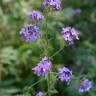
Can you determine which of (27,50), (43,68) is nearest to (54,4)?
(43,68)

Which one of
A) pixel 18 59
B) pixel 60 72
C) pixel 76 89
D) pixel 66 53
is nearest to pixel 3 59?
pixel 18 59

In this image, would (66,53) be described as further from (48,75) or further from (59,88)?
(48,75)

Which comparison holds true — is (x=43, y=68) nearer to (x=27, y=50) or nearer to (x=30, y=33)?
(x=30, y=33)

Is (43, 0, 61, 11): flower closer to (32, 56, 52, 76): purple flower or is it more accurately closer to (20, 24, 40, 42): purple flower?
(20, 24, 40, 42): purple flower

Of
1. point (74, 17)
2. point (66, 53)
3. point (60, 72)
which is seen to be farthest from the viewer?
point (74, 17)

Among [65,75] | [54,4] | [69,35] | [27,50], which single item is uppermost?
[27,50]

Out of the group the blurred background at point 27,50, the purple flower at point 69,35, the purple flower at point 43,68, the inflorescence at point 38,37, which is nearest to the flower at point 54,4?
the inflorescence at point 38,37

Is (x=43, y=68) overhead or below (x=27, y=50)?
below

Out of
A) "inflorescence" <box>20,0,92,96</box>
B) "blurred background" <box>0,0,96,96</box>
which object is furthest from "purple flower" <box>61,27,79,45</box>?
"blurred background" <box>0,0,96,96</box>

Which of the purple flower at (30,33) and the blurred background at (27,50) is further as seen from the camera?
the blurred background at (27,50)

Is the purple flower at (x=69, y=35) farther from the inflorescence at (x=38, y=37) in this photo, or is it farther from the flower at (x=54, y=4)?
the flower at (x=54, y=4)

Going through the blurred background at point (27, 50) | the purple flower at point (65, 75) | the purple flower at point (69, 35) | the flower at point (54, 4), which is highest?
the blurred background at point (27, 50)
